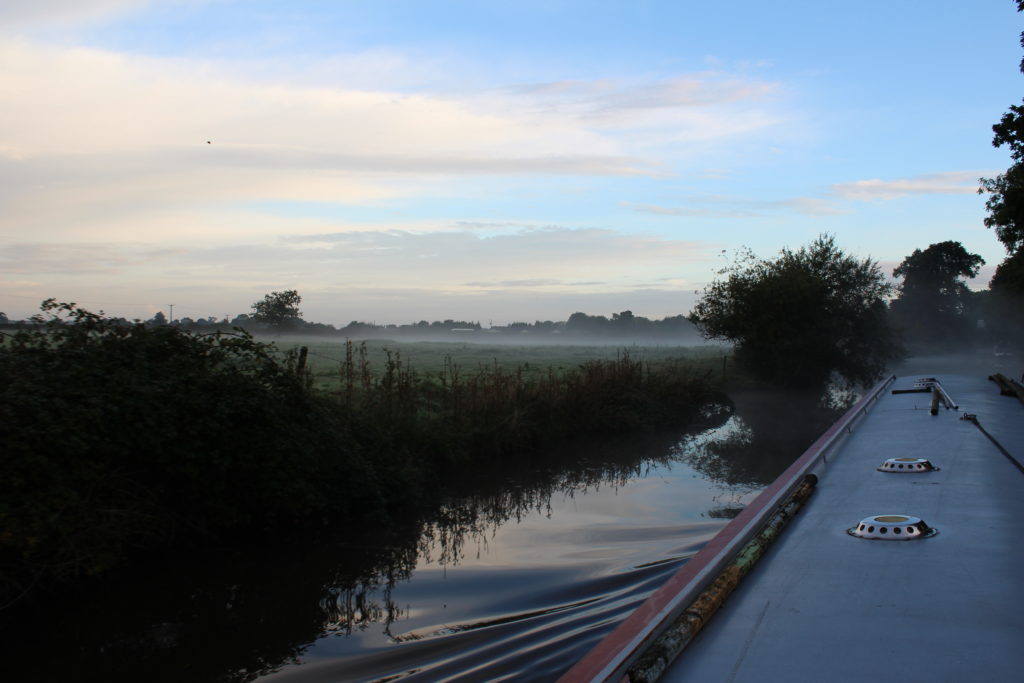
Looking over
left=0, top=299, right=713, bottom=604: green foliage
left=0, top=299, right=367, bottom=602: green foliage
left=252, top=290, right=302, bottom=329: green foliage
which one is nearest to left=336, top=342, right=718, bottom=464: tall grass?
left=0, top=299, right=713, bottom=604: green foliage

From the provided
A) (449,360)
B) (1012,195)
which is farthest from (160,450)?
(1012,195)

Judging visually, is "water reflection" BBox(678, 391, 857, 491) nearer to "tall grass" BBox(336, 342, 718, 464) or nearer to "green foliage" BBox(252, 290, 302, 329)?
"tall grass" BBox(336, 342, 718, 464)

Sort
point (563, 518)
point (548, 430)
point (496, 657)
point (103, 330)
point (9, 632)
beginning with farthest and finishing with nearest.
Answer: point (548, 430) → point (563, 518) → point (103, 330) → point (9, 632) → point (496, 657)

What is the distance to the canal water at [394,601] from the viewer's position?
4719 millimetres

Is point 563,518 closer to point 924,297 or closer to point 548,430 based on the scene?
point 548,430

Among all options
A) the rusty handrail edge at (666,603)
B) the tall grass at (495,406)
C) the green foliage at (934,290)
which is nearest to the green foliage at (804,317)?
the tall grass at (495,406)

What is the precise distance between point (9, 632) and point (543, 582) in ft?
12.2

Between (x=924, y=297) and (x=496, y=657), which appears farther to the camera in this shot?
(x=924, y=297)

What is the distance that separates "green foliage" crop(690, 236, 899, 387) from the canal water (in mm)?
14474

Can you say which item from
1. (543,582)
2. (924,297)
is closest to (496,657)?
(543,582)

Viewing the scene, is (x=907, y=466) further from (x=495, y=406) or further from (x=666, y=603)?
(x=495, y=406)

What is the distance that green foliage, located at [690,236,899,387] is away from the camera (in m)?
23.2

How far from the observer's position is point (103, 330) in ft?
22.9

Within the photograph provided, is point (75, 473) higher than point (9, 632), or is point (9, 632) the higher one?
point (75, 473)
